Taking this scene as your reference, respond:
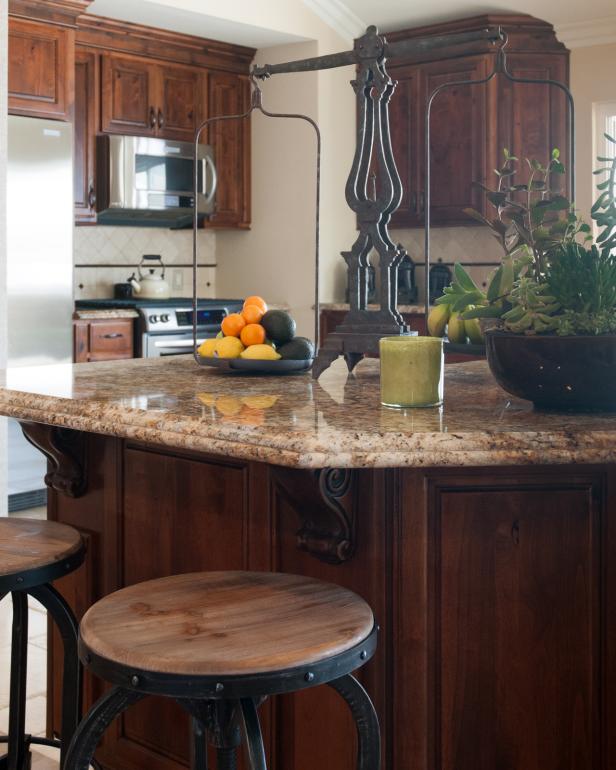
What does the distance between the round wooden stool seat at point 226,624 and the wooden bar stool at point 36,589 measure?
0.30 metres

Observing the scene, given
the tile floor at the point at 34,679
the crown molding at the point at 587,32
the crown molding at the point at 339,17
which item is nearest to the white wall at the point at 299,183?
the crown molding at the point at 339,17

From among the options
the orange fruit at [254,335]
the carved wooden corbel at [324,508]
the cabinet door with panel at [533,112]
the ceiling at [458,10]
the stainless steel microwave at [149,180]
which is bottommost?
the carved wooden corbel at [324,508]

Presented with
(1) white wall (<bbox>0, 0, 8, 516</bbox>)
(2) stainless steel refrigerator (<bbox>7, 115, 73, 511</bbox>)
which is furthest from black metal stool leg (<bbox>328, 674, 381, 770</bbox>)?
(2) stainless steel refrigerator (<bbox>7, 115, 73, 511</bbox>)

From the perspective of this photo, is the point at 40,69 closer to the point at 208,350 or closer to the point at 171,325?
the point at 171,325

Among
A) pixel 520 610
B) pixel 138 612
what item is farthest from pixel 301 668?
pixel 520 610

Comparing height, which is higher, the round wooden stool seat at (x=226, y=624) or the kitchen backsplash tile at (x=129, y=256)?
the kitchen backsplash tile at (x=129, y=256)

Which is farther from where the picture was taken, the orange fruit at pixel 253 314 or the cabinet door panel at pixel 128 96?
the cabinet door panel at pixel 128 96

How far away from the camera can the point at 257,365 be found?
2.39 m

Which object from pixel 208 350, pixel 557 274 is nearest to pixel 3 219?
pixel 208 350

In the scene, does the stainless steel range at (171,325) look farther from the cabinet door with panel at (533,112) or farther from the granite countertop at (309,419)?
the granite countertop at (309,419)

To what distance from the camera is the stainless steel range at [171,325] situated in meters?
5.50

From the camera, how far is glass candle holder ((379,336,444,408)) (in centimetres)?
176

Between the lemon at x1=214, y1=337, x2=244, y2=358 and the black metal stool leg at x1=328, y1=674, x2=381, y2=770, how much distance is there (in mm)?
1165

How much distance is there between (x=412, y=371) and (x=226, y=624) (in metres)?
0.58
